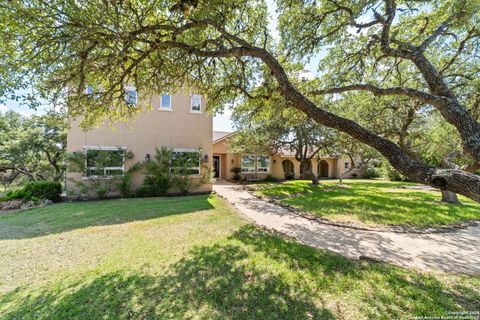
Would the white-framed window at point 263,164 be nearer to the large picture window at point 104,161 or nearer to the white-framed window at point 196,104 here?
the white-framed window at point 196,104

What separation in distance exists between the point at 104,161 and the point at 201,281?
10681mm

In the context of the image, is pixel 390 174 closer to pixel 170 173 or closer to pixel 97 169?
pixel 170 173

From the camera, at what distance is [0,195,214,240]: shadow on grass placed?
636 centimetres

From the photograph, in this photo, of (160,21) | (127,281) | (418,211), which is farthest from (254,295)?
(418,211)

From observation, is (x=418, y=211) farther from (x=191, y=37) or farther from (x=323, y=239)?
(x=191, y=37)

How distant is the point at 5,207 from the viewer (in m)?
9.69

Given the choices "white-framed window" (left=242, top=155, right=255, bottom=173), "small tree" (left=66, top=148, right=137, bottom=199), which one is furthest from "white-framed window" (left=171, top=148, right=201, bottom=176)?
"white-framed window" (left=242, top=155, right=255, bottom=173)

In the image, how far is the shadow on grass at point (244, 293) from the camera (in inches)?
108

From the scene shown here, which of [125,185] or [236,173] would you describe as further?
[236,173]

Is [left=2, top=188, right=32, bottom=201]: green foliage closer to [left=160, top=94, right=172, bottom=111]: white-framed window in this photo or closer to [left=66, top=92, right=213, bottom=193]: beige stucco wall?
[left=66, top=92, right=213, bottom=193]: beige stucco wall

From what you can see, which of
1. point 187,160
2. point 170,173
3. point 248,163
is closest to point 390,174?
point 248,163

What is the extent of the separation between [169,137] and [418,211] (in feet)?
43.6

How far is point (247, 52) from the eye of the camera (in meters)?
4.80

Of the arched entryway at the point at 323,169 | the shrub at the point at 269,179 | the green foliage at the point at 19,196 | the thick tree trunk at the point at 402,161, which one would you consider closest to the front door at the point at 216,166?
the shrub at the point at 269,179
